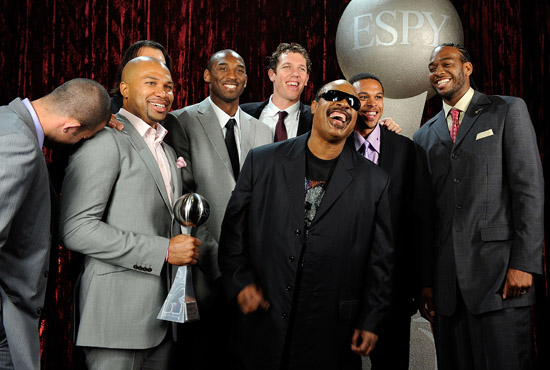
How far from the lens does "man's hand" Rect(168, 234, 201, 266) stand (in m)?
1.99

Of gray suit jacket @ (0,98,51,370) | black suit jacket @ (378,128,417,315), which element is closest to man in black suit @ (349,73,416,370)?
black suit jacket @ (378,128,417,315)

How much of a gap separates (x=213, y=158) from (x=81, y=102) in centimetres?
82

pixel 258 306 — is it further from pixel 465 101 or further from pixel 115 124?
pixel 465 101

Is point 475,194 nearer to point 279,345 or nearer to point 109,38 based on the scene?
point 279,345

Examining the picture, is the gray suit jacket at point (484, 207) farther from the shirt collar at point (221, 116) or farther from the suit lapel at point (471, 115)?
the shirt collar at point (221, 116)

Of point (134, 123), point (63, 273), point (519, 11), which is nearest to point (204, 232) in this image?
point (134, 123)

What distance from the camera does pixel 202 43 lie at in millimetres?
4965

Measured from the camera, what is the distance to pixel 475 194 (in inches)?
94.4

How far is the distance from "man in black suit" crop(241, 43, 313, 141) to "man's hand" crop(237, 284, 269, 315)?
1205 millimetres

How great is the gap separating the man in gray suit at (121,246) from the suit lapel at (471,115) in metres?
1.29

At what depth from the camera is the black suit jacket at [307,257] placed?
205cm

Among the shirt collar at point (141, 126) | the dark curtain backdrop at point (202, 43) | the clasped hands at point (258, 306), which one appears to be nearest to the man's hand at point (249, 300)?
the clasped hands at point (258, 306)

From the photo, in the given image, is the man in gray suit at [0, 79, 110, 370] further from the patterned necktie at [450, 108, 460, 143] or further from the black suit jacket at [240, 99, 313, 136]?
the patterned necktie at [450, 108, 460, 143]

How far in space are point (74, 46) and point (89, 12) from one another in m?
0.33
